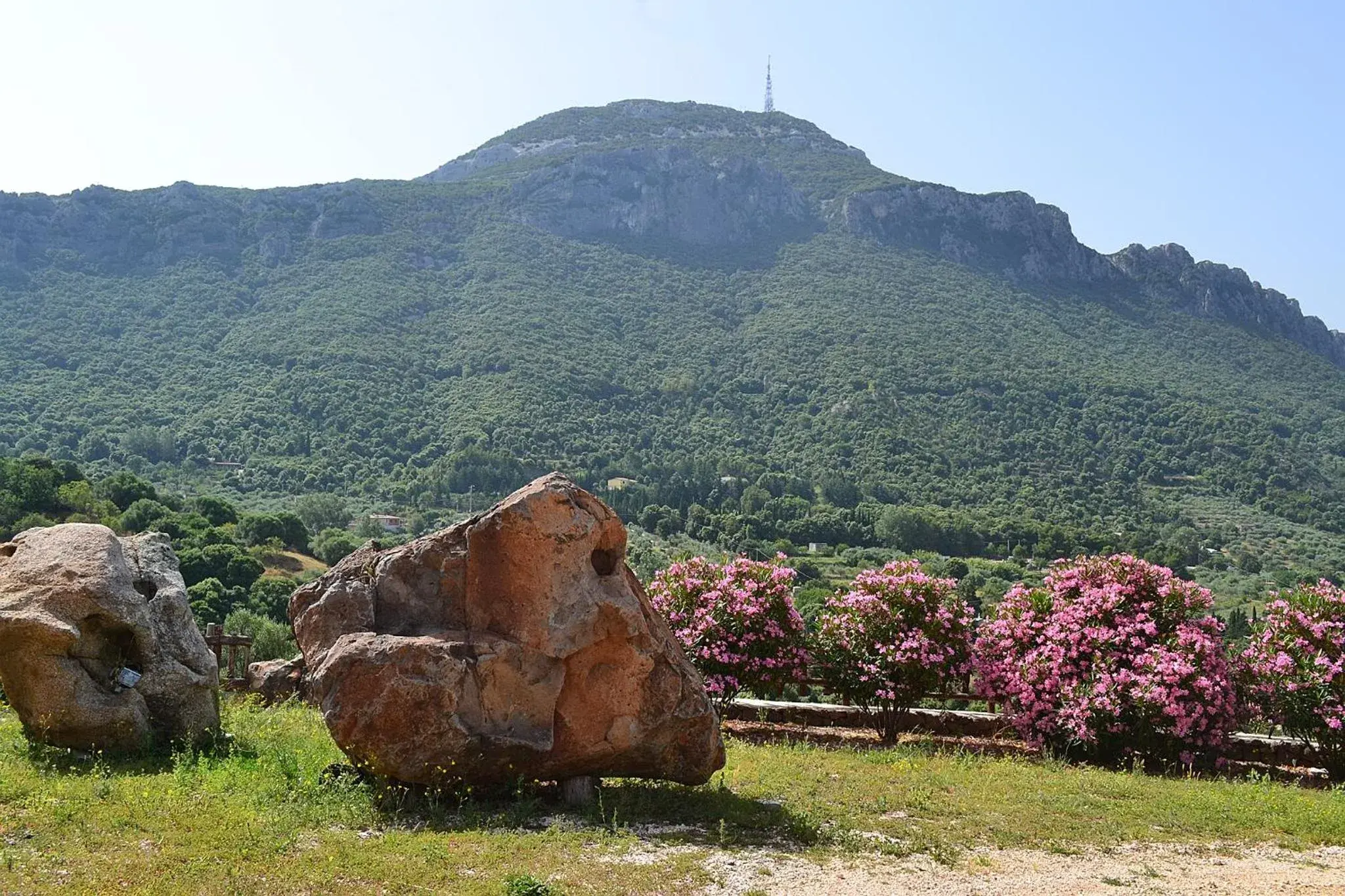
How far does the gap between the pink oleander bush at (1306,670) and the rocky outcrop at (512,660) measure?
25.9 ft

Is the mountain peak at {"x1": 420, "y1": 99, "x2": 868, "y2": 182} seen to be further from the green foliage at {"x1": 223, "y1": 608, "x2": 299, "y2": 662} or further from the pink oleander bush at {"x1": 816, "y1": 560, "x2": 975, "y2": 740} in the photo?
the pink oleander bush at {"x1": 816, "y1": 560, "x2": 975, "y2": 740}

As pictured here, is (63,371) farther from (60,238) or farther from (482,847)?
(482,847)

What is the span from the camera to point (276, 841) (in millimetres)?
7934

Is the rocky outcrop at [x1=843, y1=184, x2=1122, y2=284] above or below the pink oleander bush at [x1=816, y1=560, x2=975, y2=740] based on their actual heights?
above

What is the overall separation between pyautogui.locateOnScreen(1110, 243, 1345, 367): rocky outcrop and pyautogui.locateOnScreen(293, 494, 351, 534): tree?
295ft

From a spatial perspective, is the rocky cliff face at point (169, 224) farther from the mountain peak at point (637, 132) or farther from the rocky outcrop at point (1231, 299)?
the rocky outcrop at point (1231, 299)

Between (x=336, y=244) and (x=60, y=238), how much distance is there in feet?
89.9

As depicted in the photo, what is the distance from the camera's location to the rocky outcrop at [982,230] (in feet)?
416

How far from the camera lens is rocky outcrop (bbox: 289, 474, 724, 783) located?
9.04m

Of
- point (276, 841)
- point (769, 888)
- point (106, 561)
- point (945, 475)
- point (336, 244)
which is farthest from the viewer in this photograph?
point (336, 244)

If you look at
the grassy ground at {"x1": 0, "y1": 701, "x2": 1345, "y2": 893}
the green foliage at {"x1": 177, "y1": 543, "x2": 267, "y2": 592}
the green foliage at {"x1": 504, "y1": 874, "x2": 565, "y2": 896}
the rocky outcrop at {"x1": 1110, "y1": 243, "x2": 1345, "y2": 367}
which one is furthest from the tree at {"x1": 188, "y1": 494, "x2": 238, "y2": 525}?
the rocky outcrop at {"x1": 1110, "y1": 243, "x2": 1345, "y2": 367}

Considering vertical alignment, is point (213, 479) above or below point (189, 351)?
below

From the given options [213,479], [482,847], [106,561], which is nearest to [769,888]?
[482,847]

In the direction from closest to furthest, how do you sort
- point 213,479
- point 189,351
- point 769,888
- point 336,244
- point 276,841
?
point 769,888
point 276,841
point 213,479
point 189,351
point 336,244
